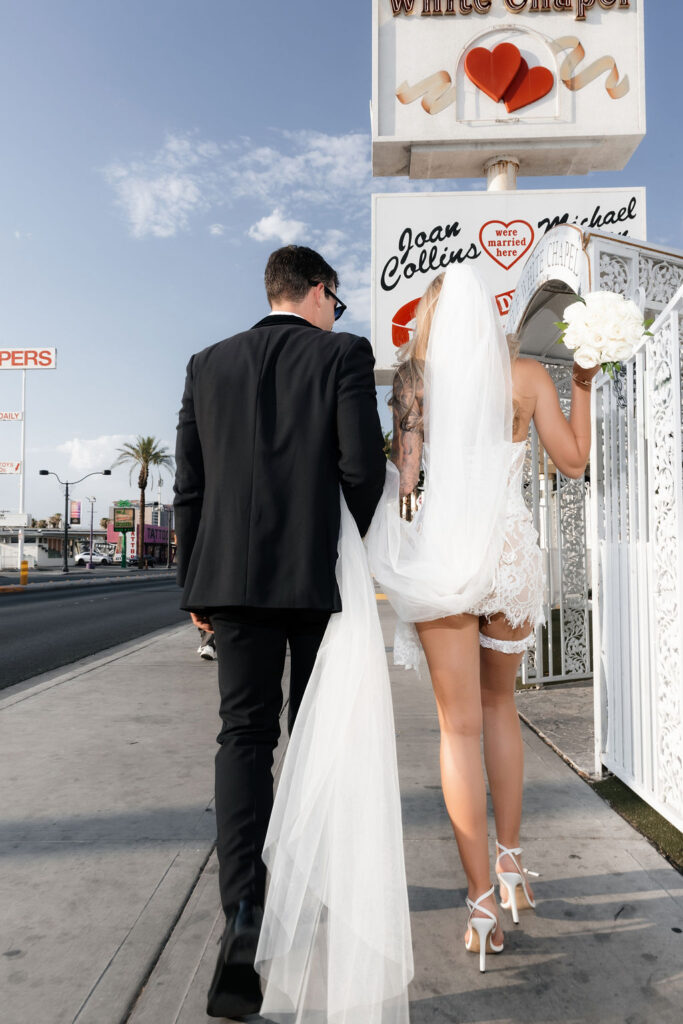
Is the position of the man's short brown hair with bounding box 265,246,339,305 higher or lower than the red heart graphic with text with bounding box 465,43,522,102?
lower

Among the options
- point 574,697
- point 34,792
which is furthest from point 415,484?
point 574,697

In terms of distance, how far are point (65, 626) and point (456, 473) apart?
12.1 meters

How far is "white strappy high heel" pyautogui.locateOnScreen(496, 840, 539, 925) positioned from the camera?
235 cm

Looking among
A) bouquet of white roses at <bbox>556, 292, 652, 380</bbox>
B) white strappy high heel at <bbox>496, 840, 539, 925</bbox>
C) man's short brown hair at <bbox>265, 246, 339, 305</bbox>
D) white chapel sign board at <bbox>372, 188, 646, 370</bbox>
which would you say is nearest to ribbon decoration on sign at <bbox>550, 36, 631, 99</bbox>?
white chapel sign board at <bbox>372, 188, 646, 370</bbox>

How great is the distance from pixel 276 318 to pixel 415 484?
2.15ft

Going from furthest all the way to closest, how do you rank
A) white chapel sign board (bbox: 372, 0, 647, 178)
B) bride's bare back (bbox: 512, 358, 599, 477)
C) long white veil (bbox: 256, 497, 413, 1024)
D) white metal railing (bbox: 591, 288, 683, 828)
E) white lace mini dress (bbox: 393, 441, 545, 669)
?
white chapel sign board (bbox: 372, 0, 647, 178) < white metal railing (bbox: 591, 288, 683, 828) < bride's bare back (bbox: 512, 358, 599, 477) < white lace mini dress (bbox: 393, 441, 545, 669) < long white veil (bbox: 256, 497, 413, 1024)

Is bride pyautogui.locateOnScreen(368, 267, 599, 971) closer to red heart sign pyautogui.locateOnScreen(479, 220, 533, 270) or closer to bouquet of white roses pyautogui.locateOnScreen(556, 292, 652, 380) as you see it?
bouquet of white roses pyautogui.locateOnScreen(556, 292, 652, 380)

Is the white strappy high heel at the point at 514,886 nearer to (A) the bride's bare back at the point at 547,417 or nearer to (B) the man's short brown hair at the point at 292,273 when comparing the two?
(A) the bride's bare back at the point at 547,417

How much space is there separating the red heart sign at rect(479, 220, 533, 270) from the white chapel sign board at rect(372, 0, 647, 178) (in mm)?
990

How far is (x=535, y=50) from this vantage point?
35.2ft

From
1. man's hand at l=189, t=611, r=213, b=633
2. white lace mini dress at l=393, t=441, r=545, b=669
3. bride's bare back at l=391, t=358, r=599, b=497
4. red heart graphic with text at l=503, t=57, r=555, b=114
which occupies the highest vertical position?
red heart graphic with text at l=503, t=57, r=555, b=114

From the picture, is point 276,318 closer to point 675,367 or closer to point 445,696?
point 445,696

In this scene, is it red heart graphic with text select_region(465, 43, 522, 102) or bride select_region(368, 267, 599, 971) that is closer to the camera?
bride select_region(368, 267, 599, 971)

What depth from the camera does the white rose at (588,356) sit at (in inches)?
96.3
